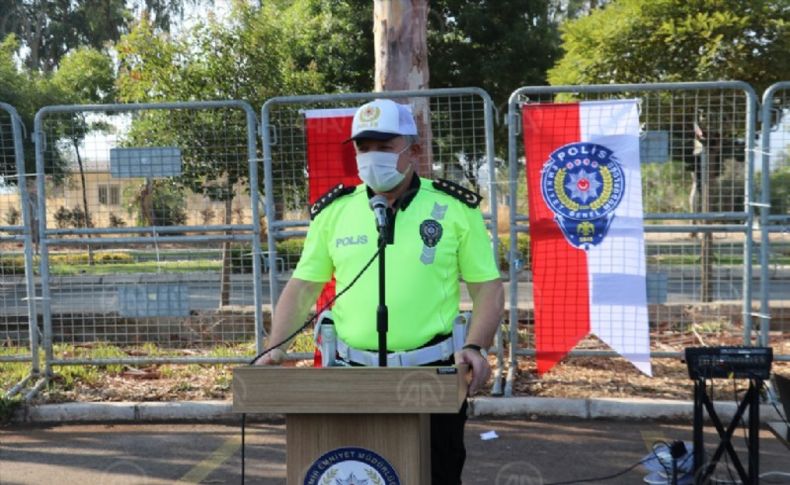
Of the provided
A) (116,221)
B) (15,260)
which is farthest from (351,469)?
(15,260)

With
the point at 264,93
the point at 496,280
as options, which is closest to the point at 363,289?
the point at 496,280

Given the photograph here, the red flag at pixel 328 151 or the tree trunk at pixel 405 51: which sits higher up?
the tree trunk at pixel 405 51

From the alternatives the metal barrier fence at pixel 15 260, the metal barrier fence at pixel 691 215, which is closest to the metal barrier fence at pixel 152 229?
the metal barrier fence at pixel 15 260

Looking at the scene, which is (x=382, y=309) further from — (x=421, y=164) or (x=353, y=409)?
(x=421, y=164)

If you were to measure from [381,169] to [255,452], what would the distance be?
12.5 feet

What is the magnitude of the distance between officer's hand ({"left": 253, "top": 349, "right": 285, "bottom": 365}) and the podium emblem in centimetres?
61

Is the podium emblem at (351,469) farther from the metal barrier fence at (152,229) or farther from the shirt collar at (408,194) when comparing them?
the metal barrier fence at (152,229)

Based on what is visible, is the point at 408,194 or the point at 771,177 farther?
the point at 771,177

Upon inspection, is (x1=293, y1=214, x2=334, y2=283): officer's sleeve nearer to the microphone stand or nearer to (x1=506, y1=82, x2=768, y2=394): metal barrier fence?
the microphone stand

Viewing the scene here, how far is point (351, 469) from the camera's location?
2781mm

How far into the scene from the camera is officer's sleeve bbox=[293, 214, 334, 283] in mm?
3654

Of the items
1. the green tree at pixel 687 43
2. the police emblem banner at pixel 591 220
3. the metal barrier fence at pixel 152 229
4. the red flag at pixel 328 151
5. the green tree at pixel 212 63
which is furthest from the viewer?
the green tree at pixel 212 63

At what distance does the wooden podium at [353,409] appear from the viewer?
2.63 metres

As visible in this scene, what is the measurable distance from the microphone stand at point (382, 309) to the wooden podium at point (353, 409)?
0.34 m
